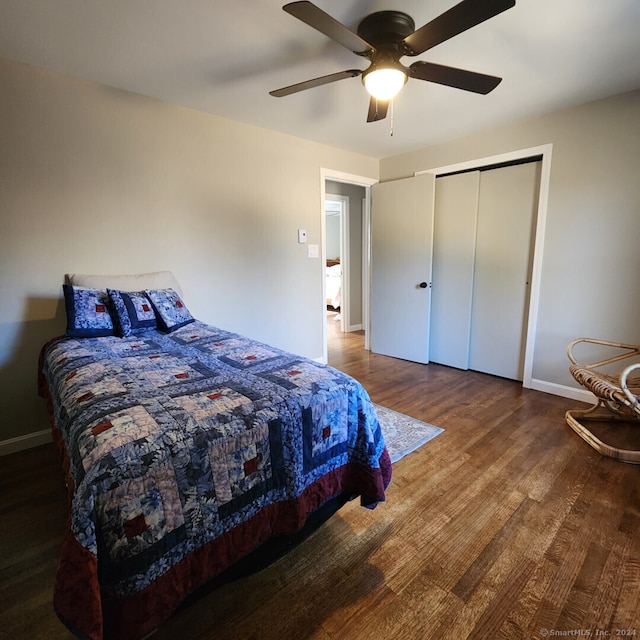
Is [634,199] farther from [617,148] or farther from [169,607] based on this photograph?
[169,607]

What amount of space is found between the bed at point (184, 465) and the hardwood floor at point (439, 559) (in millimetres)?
235

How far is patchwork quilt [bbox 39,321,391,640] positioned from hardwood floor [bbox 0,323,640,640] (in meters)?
0.25

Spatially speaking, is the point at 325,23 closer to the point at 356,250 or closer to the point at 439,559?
the point at 439,559

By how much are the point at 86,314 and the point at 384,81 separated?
2095mm

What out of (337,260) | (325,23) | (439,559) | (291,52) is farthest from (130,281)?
(337,260)

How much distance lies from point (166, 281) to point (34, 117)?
1200 millimetres

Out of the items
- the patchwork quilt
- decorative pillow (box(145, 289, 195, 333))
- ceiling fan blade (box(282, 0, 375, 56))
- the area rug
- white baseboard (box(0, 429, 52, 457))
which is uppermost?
ceiling fan blade (box(282, 0, 375, 56))

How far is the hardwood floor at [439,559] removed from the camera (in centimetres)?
116

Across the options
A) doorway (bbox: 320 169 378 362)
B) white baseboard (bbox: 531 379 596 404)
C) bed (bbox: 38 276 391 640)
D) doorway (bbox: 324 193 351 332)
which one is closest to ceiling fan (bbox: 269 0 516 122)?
bed (bbox: 38 276 391 640)

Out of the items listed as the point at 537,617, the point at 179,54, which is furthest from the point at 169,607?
the point at 179,54

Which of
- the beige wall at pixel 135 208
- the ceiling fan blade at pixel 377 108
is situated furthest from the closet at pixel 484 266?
the ceiling fan blade at pixel 377 108

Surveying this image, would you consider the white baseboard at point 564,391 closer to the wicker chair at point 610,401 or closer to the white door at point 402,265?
the wicker chair at point 610,401

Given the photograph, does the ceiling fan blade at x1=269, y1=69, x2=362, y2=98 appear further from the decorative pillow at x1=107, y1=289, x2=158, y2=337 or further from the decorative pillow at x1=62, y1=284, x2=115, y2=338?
the decorative pillow at x1=62, y1=284, x2=115, y2=338

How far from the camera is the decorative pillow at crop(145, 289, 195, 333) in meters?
2.22
